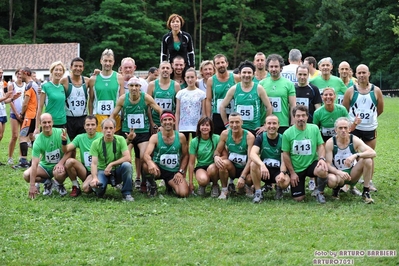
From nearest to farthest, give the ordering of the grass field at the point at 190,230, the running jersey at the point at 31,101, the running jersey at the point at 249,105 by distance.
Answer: the grass field at the point at 190,230 → the running jersey at the point at 249,105 → the running jersey at the point at 31,101

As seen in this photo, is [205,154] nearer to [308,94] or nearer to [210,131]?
[210,131]

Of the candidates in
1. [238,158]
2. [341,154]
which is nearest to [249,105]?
[238,158]

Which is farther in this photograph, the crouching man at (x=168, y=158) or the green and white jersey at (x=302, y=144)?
the crouching man at (x=168, y=158)

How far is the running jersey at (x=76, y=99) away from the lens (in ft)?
29.4

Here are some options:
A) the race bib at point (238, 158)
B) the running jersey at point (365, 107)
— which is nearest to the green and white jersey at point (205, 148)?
the race bib at point (238, 158)

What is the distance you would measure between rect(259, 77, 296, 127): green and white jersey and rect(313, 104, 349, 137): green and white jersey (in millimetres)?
409

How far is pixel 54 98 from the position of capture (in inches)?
353

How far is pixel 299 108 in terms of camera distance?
7.85m

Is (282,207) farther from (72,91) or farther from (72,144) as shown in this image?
(72,91)

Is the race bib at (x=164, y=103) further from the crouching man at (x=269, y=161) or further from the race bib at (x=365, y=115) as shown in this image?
the race bib at (x=365, y=115)

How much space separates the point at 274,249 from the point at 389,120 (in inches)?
677

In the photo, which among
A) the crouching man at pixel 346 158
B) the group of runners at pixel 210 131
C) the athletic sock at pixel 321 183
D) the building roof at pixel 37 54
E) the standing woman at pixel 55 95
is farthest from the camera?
the building roof at pixel 37 54

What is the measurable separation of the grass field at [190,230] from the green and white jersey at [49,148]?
18.9 inches

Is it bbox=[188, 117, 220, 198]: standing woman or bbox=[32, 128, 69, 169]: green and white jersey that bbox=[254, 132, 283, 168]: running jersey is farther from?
bbox=[32, 128, 69, 169]: green and white jersey
